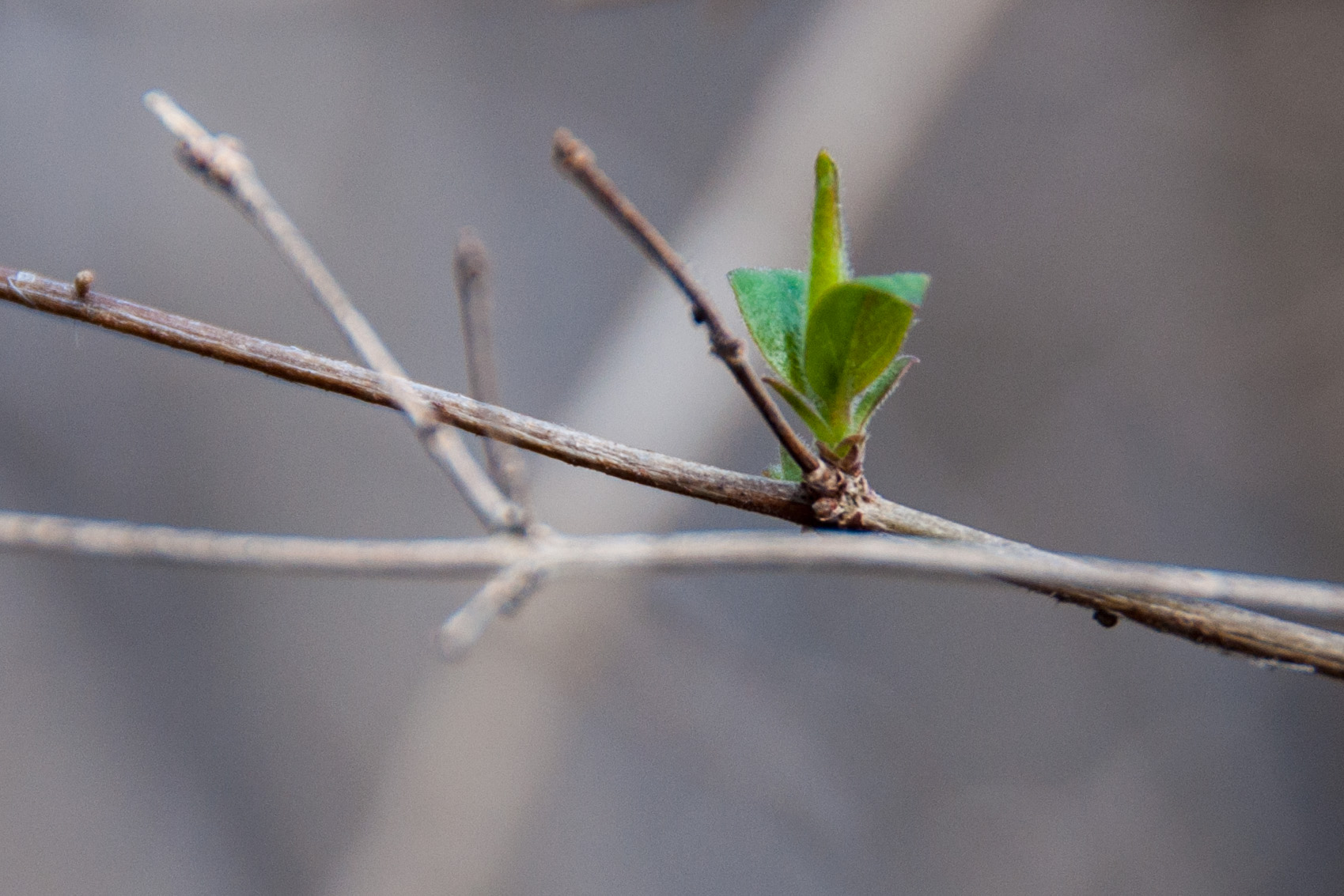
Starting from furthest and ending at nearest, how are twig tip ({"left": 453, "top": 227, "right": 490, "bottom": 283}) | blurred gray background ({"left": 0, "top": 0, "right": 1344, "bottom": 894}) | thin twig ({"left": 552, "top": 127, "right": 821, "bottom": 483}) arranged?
blurred gray background ({"left": 0, "top": 0, "right": 1344, "bottom": 894})
twig tip ({"left": 453, "top": 227, "right": 490, "bottom": 283})
thin twig ({"left": 552, "top": 127, "right": 821, "bottom": 483})

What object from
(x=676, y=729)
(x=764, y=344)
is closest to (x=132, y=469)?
(x=676, y=729)

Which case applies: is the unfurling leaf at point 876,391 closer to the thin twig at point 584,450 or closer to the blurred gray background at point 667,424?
the thin twig at point 584,450

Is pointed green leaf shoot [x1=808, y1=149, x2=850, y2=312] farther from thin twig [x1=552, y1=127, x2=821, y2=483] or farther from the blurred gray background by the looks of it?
the blurred gray background

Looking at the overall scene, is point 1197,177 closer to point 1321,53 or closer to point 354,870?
point 1321,53

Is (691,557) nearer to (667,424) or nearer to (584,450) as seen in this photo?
(584,450)

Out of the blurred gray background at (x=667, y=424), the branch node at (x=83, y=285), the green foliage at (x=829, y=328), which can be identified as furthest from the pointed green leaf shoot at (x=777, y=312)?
the blurred gray background at (x=667, y=424)

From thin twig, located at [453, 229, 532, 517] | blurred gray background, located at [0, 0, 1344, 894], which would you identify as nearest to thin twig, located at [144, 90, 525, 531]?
thin twig, located at [453, 229, 532, 517]
